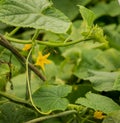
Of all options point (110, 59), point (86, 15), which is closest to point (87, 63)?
point (110, 59)

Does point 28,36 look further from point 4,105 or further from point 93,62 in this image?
point 4,105

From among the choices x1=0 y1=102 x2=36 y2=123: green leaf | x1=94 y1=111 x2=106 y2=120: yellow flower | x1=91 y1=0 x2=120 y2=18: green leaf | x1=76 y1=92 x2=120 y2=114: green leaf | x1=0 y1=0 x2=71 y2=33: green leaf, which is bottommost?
x1=94 y1=111 x2=106 y2=120: yellow flower

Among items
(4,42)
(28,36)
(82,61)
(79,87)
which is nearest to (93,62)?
(82,61)

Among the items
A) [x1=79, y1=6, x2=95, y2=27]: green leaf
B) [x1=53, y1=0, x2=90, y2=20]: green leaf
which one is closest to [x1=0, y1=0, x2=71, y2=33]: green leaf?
[x1=79, y1=6, x2=95, y2=27]: green leaf

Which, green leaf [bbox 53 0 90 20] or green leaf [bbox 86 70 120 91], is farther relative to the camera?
green leaf [bbox 53 0 90 20]

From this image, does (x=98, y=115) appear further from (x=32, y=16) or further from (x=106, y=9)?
(x=106, y=9)

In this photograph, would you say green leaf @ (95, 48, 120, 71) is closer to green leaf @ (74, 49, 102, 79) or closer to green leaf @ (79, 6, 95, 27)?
green leaf @ (74, 49, 102, 79)

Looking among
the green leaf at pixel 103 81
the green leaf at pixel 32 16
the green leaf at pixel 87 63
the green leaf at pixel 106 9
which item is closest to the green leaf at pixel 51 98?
the green leaf at pixel 103 81
